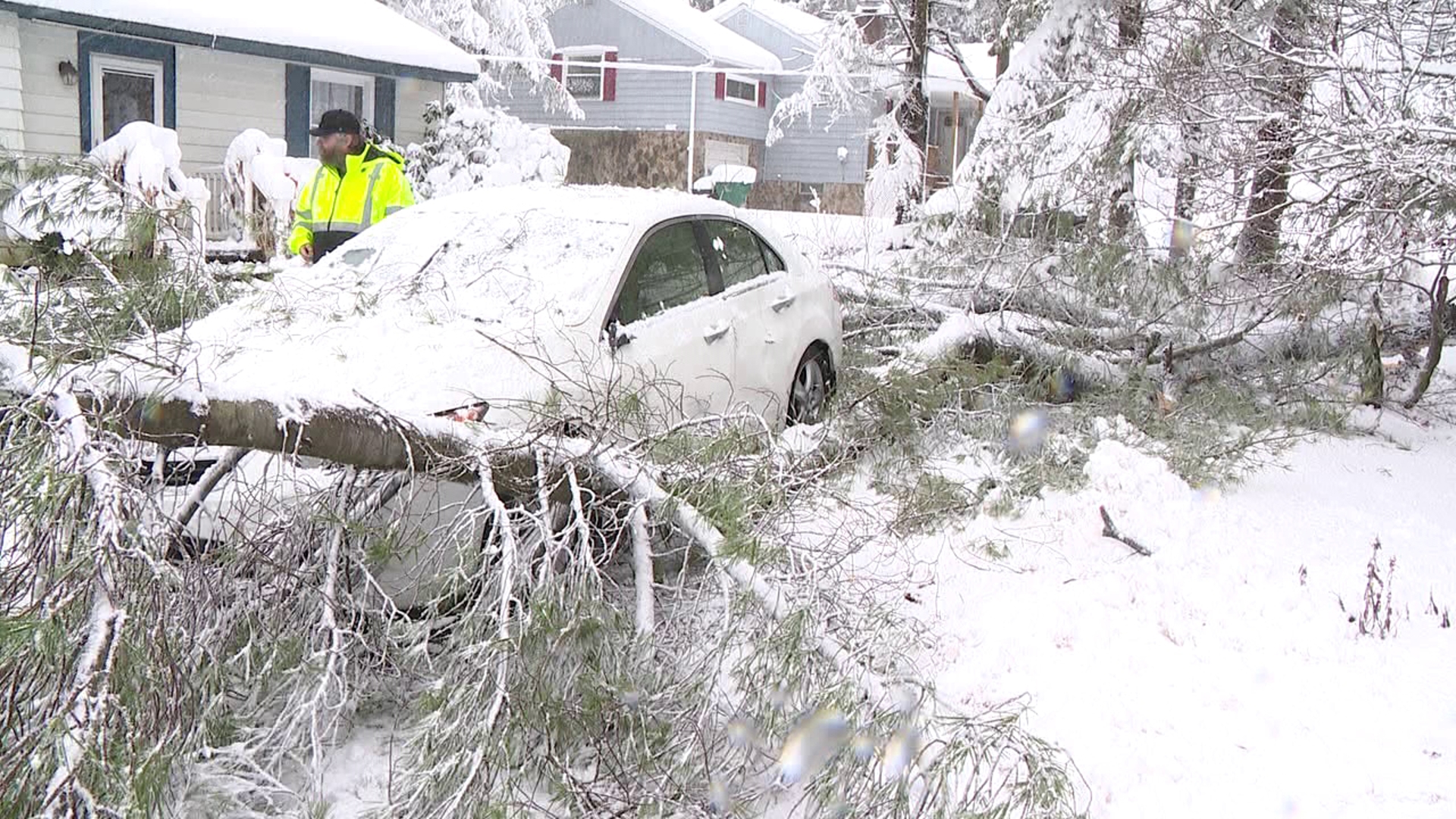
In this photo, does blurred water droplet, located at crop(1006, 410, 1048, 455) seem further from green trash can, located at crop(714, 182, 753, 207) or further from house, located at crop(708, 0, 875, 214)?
house, located at crop(708, 0, 875, 214)

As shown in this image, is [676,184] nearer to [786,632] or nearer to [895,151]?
[895,151]

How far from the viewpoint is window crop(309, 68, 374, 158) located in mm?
16094

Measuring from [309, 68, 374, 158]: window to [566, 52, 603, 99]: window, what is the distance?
417 inches

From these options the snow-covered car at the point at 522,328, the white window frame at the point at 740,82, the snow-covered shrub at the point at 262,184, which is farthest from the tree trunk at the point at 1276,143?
the white window frame at the point at 740,82

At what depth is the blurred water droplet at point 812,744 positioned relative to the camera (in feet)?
10.3

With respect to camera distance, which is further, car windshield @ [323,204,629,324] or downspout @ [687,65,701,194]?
downspout @ [687,65,701,194]

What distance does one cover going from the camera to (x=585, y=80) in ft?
90.0

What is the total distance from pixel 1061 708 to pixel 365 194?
4.82 metres

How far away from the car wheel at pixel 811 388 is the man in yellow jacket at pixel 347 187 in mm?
2407

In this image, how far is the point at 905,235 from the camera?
10.4 metres

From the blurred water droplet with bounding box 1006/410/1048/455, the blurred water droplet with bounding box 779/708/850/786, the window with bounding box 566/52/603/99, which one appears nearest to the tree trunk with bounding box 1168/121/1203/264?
the blurred water droplet with bounding box 1006/410/1048/455

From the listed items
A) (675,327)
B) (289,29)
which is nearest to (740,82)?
(289,29)

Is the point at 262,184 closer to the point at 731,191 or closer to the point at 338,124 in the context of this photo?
the point at 338,124

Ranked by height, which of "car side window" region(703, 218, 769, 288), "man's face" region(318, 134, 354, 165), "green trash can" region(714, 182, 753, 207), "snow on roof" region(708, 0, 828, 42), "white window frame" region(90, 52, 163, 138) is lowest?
"car side window" region(703, 218, 769, 288)
